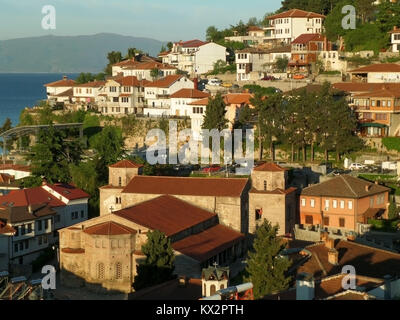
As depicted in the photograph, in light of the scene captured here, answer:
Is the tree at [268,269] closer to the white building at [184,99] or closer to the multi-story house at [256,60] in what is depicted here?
the white building at [184,99]

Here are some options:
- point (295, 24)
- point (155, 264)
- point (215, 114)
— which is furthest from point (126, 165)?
point (295, 24)

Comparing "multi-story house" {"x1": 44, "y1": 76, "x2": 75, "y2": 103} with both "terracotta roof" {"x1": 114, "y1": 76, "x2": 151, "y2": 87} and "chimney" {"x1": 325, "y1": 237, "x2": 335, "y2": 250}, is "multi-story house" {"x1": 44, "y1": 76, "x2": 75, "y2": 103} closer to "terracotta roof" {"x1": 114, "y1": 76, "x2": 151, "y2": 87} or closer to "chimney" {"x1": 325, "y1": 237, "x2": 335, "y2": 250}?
"terracotta roof" {"x1": 114, "y1": 76, "x2": 151, "y2": 87}

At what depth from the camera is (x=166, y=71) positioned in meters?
95.9

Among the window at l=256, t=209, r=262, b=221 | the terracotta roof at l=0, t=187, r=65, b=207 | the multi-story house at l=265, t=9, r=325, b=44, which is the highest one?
the multi-story house at l=265, t=9, r=325, b=44

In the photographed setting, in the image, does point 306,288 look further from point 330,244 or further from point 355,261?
point 330,244

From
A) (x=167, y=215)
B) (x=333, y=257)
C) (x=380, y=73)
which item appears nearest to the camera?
(x=333, y=257)

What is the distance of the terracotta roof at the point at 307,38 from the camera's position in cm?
8938

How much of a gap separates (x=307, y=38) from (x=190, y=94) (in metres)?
17.2

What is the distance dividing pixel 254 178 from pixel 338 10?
44.4 meters

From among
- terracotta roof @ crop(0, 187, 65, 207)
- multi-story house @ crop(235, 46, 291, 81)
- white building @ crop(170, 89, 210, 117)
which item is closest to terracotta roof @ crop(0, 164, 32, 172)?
terracotta roof @ crop(0, 187, 65, 207)

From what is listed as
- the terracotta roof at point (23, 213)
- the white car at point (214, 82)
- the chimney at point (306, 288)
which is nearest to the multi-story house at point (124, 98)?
the white car at point (214, 82)

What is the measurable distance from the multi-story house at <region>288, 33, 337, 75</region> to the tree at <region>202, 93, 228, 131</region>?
18.9m

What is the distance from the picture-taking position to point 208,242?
166ft

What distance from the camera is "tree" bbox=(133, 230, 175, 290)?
41.3 m
